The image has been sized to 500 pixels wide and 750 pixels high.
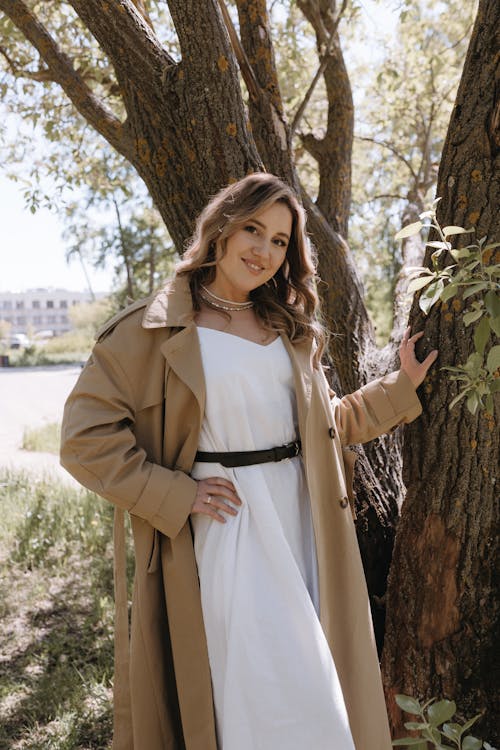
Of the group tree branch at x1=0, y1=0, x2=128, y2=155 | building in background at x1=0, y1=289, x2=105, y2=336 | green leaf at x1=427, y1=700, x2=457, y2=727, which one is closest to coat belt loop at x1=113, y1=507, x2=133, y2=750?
green leaf at x1=427, y1=700, x2=457, y2=727

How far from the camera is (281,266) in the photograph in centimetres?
256

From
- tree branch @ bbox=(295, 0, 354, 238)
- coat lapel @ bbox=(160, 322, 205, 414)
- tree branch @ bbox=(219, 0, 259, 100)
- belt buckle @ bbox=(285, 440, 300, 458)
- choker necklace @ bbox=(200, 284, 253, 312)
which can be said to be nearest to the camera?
coat lapel @ bbox=(160, 322, 205, 414)

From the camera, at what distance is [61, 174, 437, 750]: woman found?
6.76ft

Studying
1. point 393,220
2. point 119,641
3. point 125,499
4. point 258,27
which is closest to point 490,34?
point 258,27

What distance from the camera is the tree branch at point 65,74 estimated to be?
3.17 metres

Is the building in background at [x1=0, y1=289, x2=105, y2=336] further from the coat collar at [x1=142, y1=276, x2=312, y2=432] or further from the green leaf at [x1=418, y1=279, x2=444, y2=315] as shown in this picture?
the green leaf at [x1=418, y1=279, x2=444, y2=315]

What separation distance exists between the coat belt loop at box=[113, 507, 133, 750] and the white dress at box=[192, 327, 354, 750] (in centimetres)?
30

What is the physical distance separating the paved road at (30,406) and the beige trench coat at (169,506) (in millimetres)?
5771

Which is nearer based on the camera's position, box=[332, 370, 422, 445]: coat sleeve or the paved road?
box=[332, 370, 422, 445]: coat sleeve

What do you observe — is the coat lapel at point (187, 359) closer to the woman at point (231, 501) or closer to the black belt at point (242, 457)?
the woman at point (231, 501)

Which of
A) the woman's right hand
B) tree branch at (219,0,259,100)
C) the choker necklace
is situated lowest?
the woman's right hand

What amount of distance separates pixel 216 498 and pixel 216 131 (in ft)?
4.70

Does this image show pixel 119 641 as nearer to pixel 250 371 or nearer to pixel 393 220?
pixel 250 371

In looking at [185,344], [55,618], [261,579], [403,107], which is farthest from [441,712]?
[403,107]
